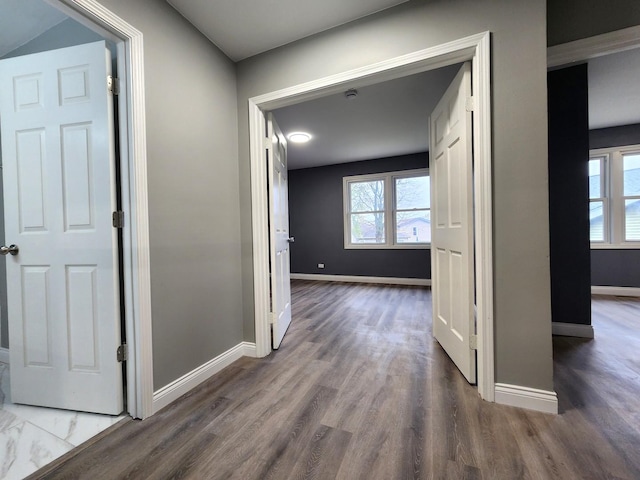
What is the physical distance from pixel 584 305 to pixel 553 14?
2375mm

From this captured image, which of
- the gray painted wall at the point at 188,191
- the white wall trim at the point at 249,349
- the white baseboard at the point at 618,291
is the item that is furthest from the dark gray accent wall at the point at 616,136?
the white wall trim at the point at 249,349

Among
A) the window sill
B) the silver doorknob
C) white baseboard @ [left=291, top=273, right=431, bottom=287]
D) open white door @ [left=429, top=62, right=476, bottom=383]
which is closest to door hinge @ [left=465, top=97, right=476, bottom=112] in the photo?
open white door @ [left=429, top=62, right=476, bottom=383]

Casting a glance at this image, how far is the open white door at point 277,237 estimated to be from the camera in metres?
2.16

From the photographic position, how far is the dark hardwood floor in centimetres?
106

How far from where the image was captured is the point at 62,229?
1.45 m

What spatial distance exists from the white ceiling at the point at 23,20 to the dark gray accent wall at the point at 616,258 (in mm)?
6313

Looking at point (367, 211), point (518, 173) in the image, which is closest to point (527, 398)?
point (518, 173)

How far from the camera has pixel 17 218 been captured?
151 centimetres

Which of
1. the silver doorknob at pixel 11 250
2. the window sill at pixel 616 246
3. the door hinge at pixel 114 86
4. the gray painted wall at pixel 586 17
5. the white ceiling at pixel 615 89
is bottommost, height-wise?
the window sill at pixel 616 246

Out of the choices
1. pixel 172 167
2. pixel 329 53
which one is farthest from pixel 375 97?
pixel 172 167

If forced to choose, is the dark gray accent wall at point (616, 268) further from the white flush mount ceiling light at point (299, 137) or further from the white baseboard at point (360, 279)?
the white flush mount ceiling light at point (299, 137)

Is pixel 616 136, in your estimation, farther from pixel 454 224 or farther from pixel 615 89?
pixel 454 224

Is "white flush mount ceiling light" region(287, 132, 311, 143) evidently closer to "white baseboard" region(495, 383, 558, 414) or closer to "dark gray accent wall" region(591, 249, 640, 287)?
"white baseboard" region(495, 383, 558, 414)

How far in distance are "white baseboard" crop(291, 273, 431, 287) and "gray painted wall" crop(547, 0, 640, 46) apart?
3.90 m
